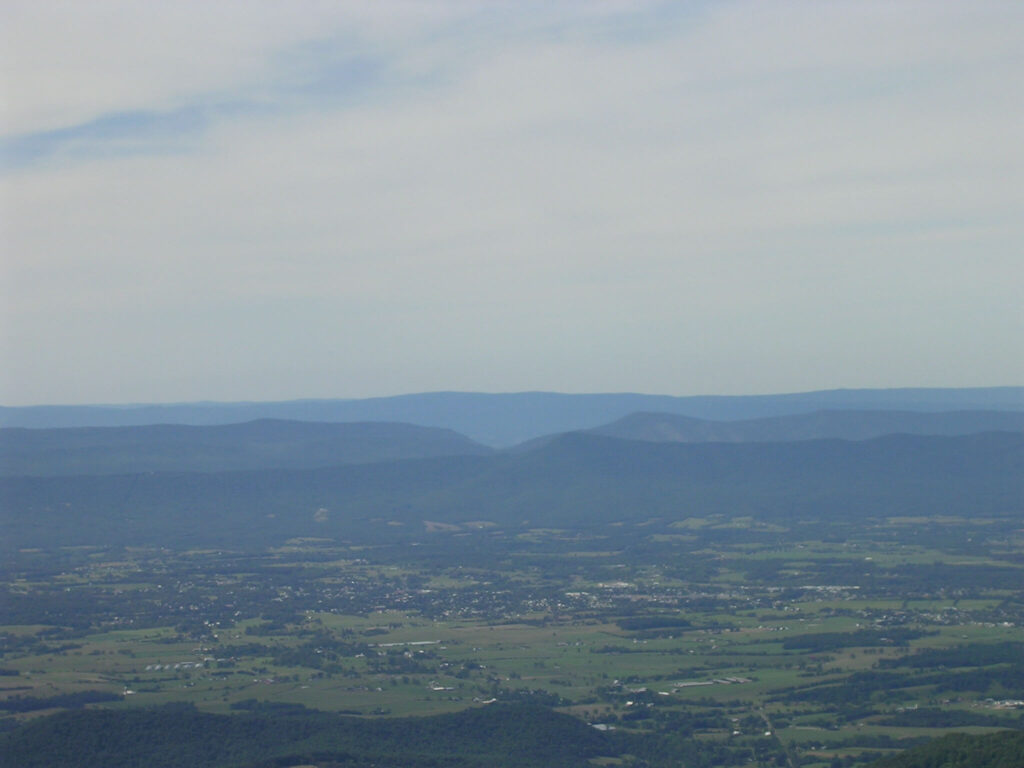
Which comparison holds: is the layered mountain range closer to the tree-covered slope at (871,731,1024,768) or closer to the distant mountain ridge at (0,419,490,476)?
the distant mountain ridge at (0,419,490,476)

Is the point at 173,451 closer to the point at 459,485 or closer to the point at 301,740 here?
the point at 459,485

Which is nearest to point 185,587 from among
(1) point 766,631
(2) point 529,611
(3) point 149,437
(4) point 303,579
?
(4) point 303,579

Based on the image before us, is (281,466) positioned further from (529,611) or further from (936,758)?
(936,758)

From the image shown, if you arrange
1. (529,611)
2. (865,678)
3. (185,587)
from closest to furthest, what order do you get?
(865,678), (529,611), (185,587)

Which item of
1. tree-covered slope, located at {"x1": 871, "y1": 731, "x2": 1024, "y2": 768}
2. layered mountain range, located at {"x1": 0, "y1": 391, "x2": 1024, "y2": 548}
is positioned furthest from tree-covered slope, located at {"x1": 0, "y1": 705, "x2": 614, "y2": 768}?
layered mountain range, located at {"x1": 0, "y1": 391, "x2": 1024, "y2": 548}

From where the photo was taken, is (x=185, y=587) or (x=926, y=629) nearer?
(x=926, y=629)

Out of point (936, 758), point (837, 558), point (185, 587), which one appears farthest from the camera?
point (837, 558)

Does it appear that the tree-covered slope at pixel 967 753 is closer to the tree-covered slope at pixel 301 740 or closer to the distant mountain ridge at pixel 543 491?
the tree-covered slope at pixel 301 740

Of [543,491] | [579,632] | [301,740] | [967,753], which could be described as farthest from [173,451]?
[967,753]

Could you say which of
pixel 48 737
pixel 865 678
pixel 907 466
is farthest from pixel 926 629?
pixel 907 466
